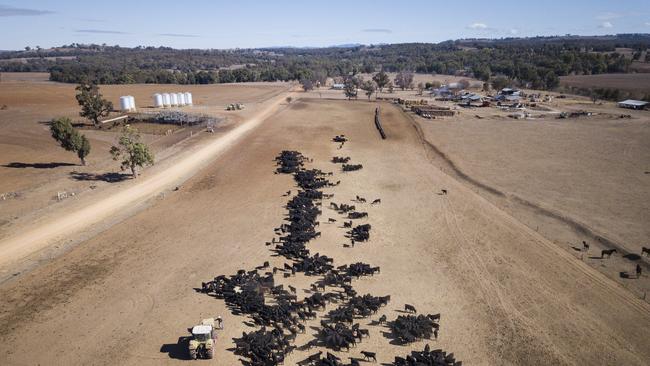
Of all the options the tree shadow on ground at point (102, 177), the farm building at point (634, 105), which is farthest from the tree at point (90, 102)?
the farm building at point (634, 105)

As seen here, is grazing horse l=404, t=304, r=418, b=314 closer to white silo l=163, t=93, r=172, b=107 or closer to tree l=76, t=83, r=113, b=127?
tree l=76, t=83, r=113, b=127

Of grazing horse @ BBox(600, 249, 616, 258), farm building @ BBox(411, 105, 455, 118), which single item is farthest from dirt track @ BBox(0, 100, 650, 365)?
farm building @ BBox(411, 105, 455, 118)

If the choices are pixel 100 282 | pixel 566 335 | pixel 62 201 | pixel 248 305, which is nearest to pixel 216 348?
pixel 248 305

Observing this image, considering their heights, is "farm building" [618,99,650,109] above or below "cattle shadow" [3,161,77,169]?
above

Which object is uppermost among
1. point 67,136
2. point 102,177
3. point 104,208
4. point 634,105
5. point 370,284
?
point 67,136

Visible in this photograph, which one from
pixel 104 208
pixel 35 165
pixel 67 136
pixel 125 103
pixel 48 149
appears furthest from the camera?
pixel 125 103

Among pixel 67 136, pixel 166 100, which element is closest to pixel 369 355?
pixel 67 136

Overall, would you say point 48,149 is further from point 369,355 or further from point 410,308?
point 369,355
